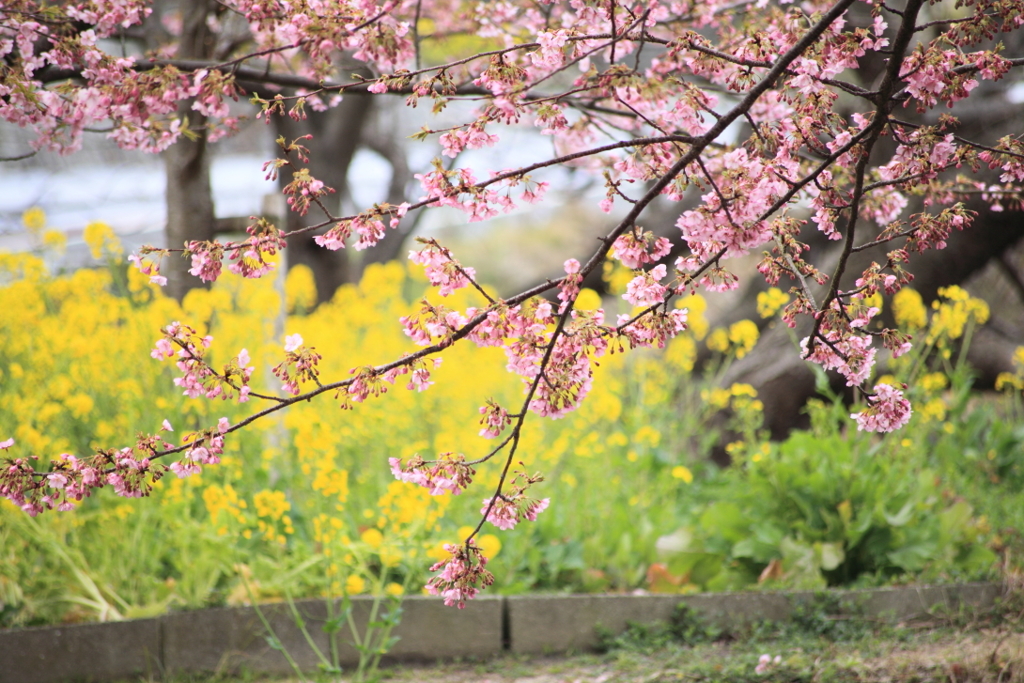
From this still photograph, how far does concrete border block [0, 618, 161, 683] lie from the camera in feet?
9.07

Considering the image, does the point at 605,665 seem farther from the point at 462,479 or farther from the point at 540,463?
the point at 462,479

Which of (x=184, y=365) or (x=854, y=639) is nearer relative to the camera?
(x=184, y=365)

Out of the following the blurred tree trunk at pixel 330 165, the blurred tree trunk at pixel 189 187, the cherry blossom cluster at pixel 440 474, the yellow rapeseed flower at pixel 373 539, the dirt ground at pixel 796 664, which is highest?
the blurred tree trunk at pixel 330 165

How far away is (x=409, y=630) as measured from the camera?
296cm

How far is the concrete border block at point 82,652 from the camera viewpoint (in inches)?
109

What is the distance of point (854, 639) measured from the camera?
2.88m

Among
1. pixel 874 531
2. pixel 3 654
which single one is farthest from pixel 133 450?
pixel 874 531

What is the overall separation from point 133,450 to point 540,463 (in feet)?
7.78

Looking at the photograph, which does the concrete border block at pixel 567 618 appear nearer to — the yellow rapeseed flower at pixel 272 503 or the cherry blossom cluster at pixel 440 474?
the yellow rapeseed flower at pixel 272 503

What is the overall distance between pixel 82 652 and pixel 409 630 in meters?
1.16

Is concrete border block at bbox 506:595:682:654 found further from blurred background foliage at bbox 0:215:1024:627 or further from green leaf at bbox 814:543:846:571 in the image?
green leaf at bbox 814:543:846:571

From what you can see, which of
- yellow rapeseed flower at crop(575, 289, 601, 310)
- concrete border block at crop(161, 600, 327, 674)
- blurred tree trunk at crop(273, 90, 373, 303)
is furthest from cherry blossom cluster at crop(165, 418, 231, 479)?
blurred tree trunk at crop(273, 90, 373, 303)

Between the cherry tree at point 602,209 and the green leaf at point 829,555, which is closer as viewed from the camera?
the cherry tree at point 602,209

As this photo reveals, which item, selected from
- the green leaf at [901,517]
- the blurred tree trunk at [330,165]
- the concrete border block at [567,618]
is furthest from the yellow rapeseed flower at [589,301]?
the blurred tree trunk at [330,165]
